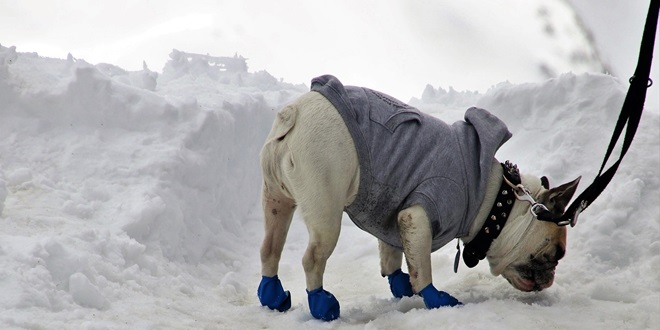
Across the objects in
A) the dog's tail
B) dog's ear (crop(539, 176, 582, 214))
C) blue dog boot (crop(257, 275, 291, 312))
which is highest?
the dog's tail

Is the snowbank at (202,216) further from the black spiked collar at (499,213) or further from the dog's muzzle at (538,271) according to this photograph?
the black spiked collar at (499,213)

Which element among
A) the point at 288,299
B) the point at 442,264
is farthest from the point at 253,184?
the point at 288,299

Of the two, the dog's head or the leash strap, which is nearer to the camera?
the leash strap

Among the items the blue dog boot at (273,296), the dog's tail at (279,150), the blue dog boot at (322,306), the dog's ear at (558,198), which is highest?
the dog's tail at (279,150)

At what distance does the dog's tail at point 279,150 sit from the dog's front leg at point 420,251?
66 centimetres

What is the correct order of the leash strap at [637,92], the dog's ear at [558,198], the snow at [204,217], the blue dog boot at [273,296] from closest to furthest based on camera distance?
the leash strap at [637,92]
the snow at [204,217]
the dog's ear at [558,198]
the blue dog boot at [273,296]

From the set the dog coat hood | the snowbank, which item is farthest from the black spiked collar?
the snowbank

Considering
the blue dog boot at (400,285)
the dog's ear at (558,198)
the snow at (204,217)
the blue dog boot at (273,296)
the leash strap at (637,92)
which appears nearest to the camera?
the leash strap at (637,92)

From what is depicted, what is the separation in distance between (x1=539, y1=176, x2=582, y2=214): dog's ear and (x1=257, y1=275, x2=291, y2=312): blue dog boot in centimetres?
154

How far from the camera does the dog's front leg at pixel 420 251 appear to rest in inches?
155

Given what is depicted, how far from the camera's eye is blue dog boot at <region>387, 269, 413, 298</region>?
4.54m

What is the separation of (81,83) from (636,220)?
411 cm

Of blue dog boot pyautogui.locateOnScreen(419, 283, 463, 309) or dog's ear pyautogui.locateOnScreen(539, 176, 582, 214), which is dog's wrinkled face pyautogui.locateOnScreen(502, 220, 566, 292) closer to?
dog's ear pyautogui.locateOnScreen(539, 176, 582, 214)

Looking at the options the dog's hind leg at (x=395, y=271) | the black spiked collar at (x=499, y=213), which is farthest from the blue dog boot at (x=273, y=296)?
the black spiked collar at (x=499, y=213)
